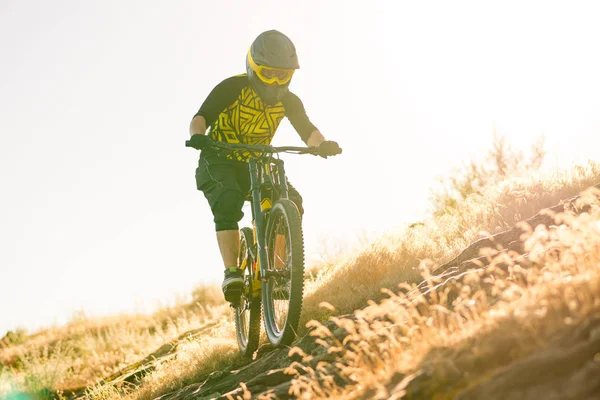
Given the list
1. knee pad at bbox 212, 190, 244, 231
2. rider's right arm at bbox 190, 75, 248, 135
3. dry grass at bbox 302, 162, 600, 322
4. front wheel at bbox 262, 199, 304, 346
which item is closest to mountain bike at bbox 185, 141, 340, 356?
front wheel at bbox 262, 199, 304, 346

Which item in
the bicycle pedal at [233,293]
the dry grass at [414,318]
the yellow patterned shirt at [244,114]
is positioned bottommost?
the dry grass at [414,318]

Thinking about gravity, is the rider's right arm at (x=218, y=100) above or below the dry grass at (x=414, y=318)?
above

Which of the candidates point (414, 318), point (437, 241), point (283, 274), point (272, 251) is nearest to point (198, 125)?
point (272, 251)

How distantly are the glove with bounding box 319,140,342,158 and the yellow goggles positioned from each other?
0.75 meters

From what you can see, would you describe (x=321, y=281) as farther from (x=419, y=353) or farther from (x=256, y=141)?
(x=419, y=353)

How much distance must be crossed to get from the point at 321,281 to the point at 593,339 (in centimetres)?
588

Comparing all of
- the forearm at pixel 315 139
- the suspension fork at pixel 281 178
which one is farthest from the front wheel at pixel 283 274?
the forearm at pixel 315 139

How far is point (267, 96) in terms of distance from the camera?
22.1 feet

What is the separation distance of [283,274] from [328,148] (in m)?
1.35

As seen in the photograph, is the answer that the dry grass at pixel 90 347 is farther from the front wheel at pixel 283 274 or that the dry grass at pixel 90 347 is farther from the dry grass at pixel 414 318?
the front wheel at pixel 283 274

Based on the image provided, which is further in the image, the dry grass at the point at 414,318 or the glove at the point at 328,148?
the glove at the point at 328,148

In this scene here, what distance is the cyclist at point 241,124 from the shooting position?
21.2ft

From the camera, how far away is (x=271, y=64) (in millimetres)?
6340

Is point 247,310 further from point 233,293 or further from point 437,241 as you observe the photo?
point 437,241
